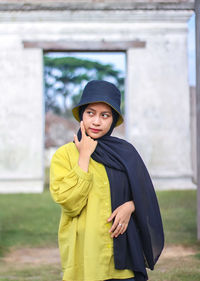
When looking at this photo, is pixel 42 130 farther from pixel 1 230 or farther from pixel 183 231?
pixel 183 231

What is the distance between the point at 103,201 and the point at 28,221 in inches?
Answer: 167

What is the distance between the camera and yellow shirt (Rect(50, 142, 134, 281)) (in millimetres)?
1858

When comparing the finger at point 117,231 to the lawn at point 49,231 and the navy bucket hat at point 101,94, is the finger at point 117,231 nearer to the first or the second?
the navy bucket hat at point 101,94

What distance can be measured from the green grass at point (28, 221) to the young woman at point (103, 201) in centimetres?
287

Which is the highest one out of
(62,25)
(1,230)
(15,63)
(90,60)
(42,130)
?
(90,60)

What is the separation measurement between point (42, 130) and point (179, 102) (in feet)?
9.31

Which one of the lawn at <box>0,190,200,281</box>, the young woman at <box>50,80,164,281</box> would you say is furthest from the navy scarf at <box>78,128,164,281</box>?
the lawn at <box>0,190,200,281</box>

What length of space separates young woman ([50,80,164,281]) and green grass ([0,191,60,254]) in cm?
287

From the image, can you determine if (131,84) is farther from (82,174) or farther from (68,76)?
(68,76)

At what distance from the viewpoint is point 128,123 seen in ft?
30.3

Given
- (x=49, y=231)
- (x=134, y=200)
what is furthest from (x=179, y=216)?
(x=134, y=200)

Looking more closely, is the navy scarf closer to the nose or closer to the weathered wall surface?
the nose

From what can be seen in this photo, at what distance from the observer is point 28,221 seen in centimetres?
599

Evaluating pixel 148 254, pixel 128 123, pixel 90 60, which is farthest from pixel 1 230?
pixel 90 60
